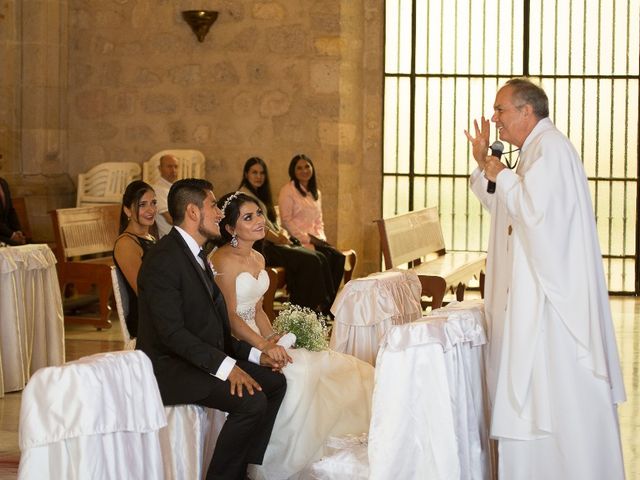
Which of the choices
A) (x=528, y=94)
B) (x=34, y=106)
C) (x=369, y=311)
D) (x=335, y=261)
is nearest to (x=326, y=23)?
(x=335, y=261)

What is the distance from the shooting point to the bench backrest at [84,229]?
9594mm

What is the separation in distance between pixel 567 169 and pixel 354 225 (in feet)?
25.3

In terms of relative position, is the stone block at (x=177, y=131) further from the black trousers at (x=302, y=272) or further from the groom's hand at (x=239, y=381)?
the groom's hand at (x=239, y=381)

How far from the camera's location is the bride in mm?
5168

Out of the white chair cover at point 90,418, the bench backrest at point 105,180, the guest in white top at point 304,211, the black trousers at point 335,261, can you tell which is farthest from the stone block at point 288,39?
the white chair cover at point 90,418

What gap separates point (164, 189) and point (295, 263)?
136 cm

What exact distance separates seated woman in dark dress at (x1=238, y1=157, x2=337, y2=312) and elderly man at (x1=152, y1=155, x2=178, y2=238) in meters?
0.73

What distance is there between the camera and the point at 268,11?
1176 centimetres

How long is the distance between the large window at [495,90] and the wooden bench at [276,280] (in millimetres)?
1675

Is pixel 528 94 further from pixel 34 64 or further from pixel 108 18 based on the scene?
pixel 108 18

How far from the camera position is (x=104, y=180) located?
38.0ft

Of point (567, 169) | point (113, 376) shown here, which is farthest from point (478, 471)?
point (113, 376)

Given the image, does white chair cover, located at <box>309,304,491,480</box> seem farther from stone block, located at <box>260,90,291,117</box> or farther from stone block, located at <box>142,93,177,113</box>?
stone block, located at <box>142,93,177,113</box>

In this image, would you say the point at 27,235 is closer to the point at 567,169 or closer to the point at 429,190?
the point at 429,190
